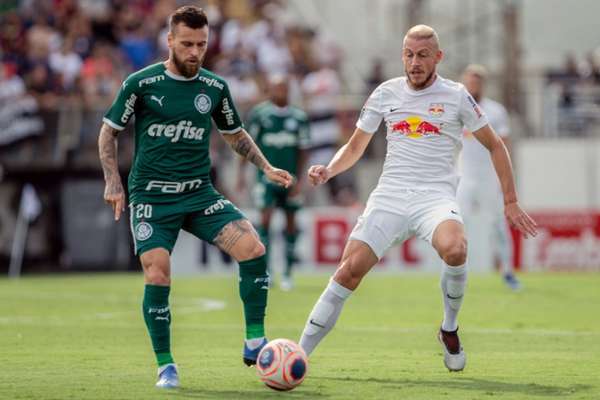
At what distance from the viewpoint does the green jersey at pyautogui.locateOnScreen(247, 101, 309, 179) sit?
61.4ft

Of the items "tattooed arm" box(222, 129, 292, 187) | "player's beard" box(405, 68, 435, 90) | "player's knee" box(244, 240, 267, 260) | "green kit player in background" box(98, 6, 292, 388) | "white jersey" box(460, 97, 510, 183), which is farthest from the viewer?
"white jersey" box(460, 97, 510, 183)

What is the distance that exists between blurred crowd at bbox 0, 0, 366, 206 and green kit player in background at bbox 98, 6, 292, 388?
1556cm

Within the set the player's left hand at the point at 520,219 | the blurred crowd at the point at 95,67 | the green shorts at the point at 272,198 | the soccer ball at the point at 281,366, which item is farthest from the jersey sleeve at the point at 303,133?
the soccer ball at the point at 281,366

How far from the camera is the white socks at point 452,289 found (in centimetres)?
944

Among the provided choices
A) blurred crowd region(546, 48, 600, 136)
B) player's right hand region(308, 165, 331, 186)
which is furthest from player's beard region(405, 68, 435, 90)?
blurred crowd region(546, 48, 600, 136)

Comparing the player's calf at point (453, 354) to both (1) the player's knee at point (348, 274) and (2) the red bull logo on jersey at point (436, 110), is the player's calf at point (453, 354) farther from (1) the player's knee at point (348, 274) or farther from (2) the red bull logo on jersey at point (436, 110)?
(2) the red bull logo on jersey at point (436, 110)

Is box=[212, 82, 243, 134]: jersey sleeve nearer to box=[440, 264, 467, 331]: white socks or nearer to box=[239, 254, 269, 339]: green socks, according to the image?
box=[239, 254, 269, 339]: green socks

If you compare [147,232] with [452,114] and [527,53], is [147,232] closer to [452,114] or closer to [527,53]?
[452,114]

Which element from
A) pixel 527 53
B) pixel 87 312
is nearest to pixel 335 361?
pixel 87 312

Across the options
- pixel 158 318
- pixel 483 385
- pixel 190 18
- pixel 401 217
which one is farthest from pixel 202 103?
pixel 483 385

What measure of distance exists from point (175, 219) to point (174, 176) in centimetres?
29

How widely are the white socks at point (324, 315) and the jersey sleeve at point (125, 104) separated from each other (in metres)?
1.83

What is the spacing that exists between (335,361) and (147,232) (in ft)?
6.85

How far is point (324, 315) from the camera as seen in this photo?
9.27 m
